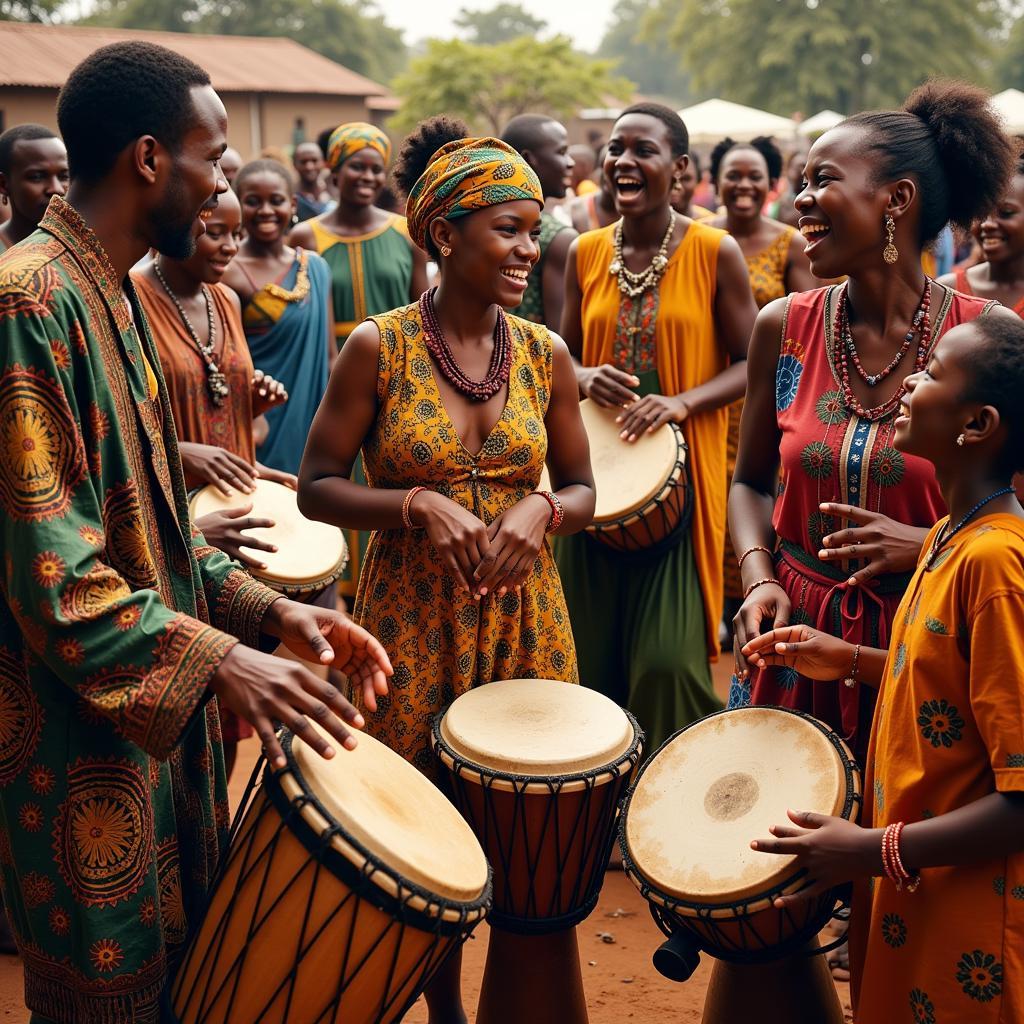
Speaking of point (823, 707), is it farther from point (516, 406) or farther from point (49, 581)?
point (49, 581)

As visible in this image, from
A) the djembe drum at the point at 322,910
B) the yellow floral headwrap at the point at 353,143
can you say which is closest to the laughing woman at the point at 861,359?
the djembe drum at the point at 322,910

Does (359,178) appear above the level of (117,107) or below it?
below

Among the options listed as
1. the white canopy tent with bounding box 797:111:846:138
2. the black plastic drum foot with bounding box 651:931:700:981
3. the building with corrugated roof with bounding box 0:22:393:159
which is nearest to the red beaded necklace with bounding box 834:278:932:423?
the black plastic drum foot with bounding box 651:931:700:981

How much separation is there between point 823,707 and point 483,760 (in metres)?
0.82

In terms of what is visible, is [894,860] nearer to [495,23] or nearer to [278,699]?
[278,699]

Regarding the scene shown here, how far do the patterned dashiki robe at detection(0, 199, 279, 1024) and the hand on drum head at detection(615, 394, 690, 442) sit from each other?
222cm

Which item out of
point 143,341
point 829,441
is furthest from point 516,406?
point 143,341

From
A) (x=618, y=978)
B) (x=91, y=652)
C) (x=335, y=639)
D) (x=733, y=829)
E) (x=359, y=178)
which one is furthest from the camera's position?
(x=359, y=178)

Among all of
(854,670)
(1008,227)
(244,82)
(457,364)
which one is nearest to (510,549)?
Result: (457,364)

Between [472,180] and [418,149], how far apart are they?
1.02 meters

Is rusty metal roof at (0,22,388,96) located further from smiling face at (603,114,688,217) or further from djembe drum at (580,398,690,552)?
djembe drum at (580,398,690,552)

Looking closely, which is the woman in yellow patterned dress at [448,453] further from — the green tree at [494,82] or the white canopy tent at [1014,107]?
the green tree at [494,82]

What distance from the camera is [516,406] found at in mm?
3270

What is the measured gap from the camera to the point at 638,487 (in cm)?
425
